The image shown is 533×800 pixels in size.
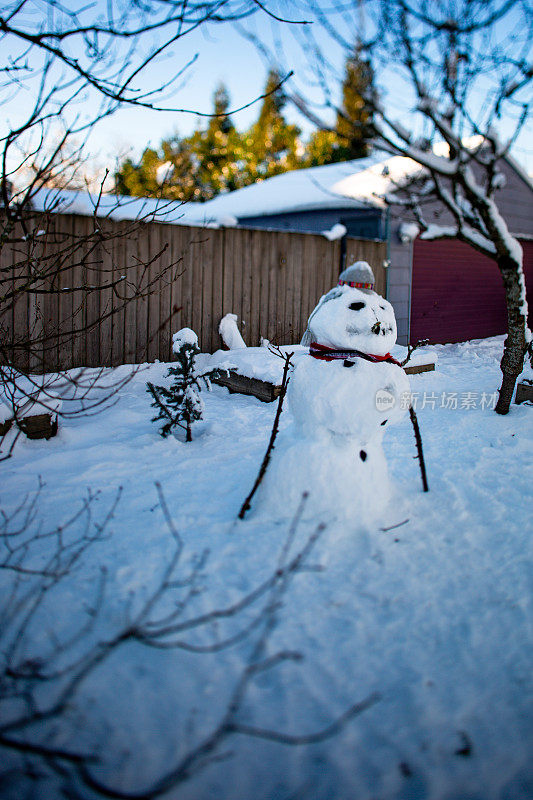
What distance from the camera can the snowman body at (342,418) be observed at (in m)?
2.89

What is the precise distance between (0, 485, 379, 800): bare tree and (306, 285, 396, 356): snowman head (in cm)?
124

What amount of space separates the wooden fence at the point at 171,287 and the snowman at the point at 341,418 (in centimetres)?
299

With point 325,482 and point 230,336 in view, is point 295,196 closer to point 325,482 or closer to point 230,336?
point 230,336

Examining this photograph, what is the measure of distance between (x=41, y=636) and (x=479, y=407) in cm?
508

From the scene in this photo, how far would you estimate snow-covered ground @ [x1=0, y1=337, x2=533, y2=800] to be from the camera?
158cm

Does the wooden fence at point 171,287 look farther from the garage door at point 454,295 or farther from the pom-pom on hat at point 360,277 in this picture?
the pom-pom on hat at point 360,277

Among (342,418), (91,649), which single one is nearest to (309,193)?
(342,418)

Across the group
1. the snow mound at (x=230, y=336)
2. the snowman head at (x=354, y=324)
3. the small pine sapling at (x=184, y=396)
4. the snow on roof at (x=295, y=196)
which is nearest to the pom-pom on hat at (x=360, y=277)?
the snowman head at (x=354, y=324)

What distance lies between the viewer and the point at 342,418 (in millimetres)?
2914

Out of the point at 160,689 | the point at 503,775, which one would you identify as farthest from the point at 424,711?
the point at 160,689

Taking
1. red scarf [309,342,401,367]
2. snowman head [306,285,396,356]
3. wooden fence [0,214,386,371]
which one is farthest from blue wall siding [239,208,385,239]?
red scarf [309,342,401,367]

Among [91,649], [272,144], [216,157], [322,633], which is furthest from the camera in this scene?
[272,144]

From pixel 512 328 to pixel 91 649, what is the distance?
4883 mm

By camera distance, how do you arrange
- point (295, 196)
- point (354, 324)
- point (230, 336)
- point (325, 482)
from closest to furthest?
point (325, 482), point (354, 324), point (230, 336), point (295, 196)
